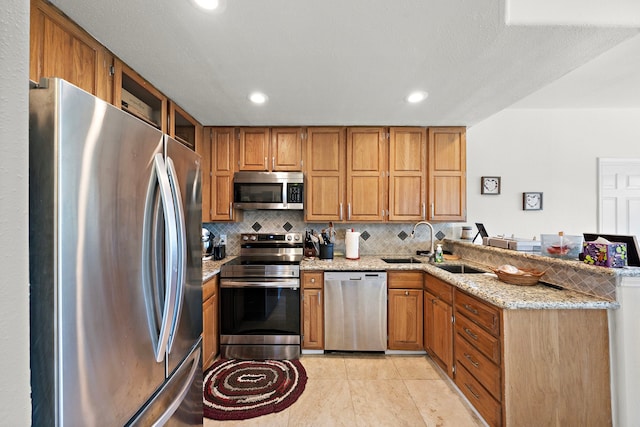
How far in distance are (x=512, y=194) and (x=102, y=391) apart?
4.20 metres

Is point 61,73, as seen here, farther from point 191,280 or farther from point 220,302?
point 220,302

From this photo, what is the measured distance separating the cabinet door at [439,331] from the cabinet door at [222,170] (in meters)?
2.27

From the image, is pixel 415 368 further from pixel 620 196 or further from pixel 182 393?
pixel 620 196

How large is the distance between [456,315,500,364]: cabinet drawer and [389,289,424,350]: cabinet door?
614 millimetres

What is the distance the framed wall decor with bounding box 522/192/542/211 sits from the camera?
344 cm

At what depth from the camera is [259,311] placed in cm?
255

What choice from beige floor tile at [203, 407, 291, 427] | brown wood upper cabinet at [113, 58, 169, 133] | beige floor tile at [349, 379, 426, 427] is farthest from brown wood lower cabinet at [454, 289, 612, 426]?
brown wood upper cabinet at [113, 58, 169, 133]

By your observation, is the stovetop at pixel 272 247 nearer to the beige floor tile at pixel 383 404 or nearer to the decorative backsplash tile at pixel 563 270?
the beige floor tile at pixel 383 404

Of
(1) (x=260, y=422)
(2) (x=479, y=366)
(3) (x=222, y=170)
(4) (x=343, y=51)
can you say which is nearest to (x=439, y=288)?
(2) (x=479, y=366)

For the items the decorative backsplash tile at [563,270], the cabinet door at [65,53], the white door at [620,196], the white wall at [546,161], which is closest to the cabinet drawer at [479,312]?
the decorative backsplash tile at [563,270]

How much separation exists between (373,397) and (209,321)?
1497mm

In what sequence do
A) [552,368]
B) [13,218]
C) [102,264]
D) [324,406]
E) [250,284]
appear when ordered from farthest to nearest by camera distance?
[250,284] < [324,406] < [552,368] < [102,264] < [13,218]

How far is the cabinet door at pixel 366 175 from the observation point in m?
3.03

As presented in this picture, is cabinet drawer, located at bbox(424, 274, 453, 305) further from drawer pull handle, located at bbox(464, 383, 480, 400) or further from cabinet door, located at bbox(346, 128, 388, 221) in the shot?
cabinet door, located at bbox(346, 128, 388, 221)
